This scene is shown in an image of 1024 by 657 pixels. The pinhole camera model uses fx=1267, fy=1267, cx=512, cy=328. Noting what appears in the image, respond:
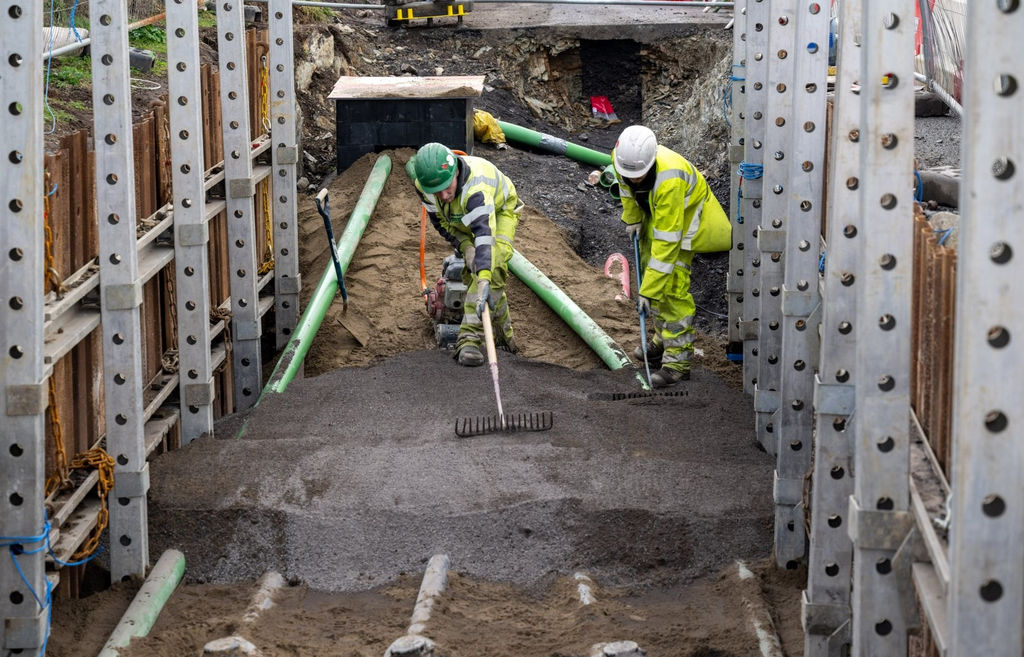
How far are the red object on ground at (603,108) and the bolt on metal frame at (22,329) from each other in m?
14.9

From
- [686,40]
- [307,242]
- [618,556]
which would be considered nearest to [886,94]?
[618,556]

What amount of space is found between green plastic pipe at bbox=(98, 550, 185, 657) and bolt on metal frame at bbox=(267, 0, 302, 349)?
454 centimetres

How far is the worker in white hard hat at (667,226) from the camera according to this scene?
31.4 ft

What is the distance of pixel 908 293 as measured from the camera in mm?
3902

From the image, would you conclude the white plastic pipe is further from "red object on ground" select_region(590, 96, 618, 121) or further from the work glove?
"red object on ground" select_region(590, 96, 618, 121)

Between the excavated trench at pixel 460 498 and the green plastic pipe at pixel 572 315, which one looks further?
the green plastic pipe at pixel 572 315

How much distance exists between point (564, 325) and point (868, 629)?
748 centimetres

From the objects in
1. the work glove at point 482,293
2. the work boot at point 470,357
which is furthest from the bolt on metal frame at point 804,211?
the work boot at point 470,357

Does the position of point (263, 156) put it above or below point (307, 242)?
above

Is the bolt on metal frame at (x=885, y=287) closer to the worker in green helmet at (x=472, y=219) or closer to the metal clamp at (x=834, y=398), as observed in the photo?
the metal clamp at (x=834, y=398)

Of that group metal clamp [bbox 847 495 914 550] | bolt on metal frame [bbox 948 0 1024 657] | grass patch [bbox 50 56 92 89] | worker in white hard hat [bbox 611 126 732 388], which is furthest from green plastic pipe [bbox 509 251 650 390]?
bolt on metal frame [bbox 948 0 1024 657]

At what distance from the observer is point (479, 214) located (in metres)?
9.72

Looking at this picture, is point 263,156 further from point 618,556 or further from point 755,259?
point 618,556

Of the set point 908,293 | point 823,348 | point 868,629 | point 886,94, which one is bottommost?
point 868,629
